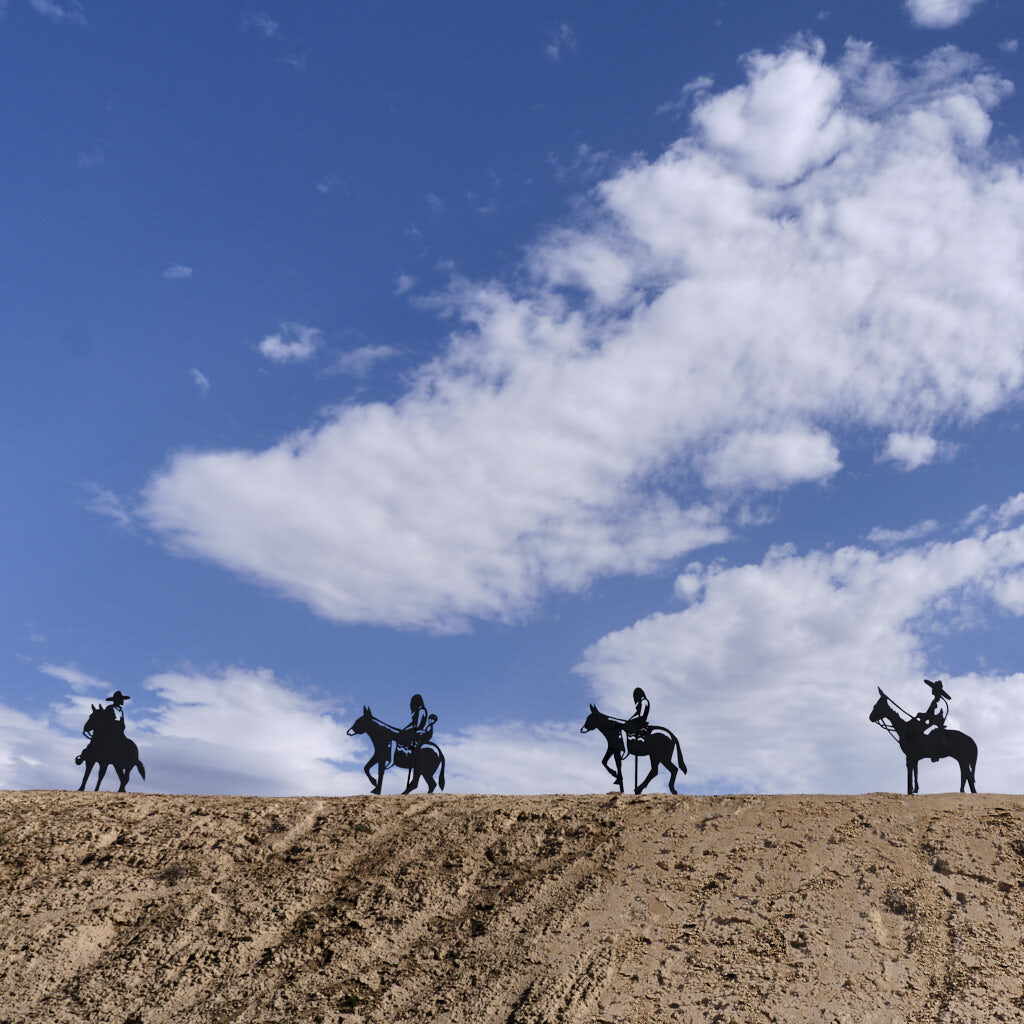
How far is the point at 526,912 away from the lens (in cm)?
1548

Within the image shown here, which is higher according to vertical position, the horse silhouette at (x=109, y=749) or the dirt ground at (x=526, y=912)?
the horse silhouette at (x=109, y=749)

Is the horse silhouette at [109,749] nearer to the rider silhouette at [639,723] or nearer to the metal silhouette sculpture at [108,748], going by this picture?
the metal silhouette sculpture at [108,748]

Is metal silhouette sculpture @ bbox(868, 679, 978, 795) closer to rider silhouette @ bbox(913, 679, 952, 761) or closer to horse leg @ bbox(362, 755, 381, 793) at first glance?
rider silhouette @ bbox(913, 679, 952, 761)

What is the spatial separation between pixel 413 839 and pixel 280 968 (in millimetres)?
4260

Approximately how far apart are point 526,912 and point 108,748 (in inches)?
575

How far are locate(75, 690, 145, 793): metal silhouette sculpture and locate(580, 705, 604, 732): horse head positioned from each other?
40.8 ft

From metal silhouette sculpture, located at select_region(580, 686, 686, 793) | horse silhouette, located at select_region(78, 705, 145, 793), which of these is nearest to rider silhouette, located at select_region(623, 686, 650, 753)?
metal silhouette sculpture, located at select_region(580, 686, 686, 793)

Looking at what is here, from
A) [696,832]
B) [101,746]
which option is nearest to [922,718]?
[696,832]

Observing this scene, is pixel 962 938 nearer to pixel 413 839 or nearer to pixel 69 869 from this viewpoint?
pixel 413 839

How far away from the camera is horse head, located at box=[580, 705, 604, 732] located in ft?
76.2

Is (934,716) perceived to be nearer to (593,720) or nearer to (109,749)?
(593,720)

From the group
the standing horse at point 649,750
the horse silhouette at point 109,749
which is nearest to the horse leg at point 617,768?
the standing horse at point 649,750

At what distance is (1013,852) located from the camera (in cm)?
1662

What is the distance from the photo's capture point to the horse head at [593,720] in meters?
23.2
